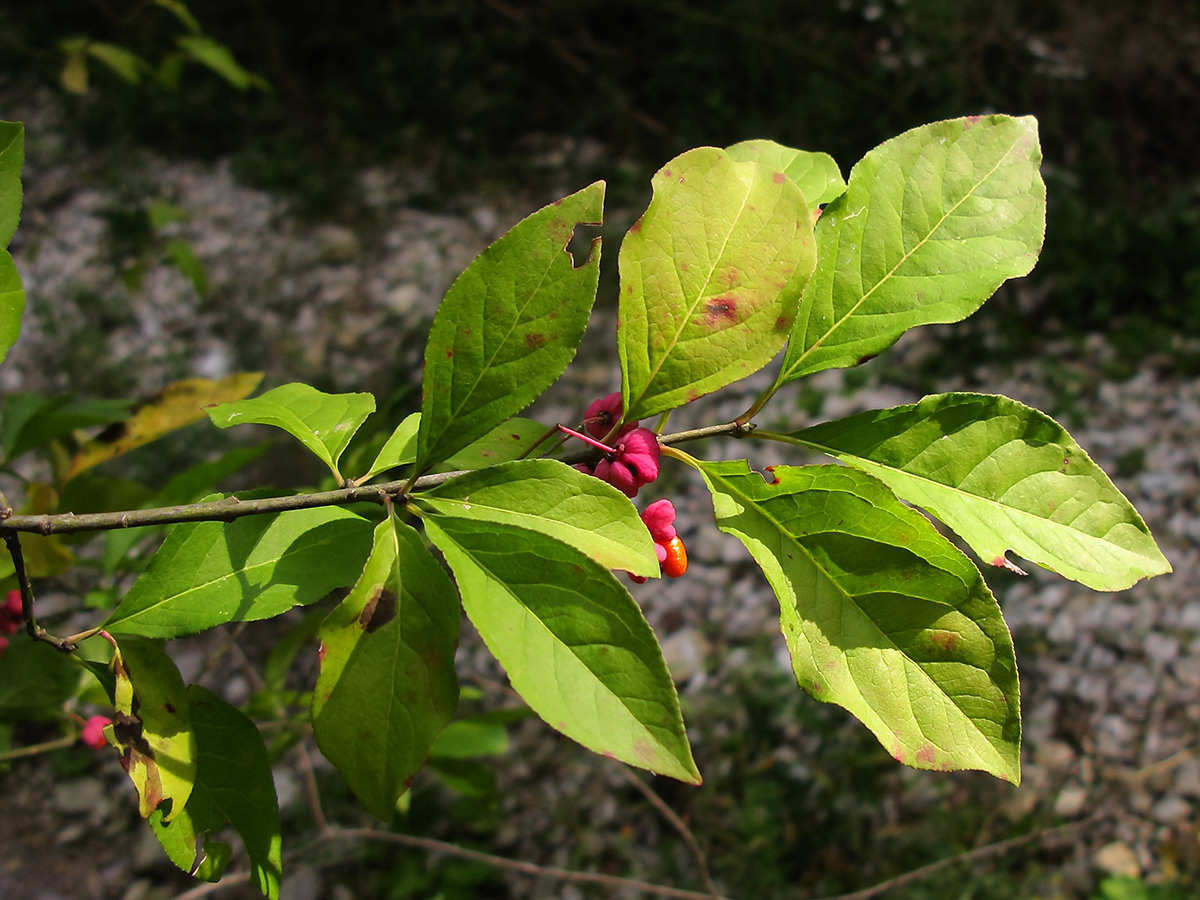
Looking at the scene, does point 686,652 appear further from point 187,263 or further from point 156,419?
point 156,419

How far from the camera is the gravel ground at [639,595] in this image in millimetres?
2543

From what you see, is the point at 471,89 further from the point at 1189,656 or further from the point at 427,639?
the point at 427,639

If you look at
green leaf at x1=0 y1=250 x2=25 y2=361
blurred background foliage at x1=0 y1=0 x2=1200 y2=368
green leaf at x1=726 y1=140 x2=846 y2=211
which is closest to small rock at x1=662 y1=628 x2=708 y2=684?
blurred background foliage at x1=0 y1=0 x2=1200 y2=368

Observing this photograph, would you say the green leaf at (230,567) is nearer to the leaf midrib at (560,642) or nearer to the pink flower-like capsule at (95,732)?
the leaf midrib at (560,642)

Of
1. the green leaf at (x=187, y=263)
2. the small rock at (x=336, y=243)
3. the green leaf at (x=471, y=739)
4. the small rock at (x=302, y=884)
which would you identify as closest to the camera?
the green leaf at (x=471, y=739)

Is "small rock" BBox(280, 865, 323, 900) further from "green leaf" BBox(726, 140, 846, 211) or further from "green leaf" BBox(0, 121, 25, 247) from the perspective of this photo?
"green leaf" BBox(726, 140, 846, 211)

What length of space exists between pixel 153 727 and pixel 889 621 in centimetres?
60

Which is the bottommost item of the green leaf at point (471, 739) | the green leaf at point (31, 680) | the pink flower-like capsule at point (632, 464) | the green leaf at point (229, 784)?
the green leaf at point (471, 739)

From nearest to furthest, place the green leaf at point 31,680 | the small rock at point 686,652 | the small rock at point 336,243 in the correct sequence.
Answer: the green leaf at point 31,680
the small rock at point 686,652
the small rock at point 336,243

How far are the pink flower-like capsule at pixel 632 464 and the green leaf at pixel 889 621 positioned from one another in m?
0.06

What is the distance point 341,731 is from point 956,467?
0.52 metres

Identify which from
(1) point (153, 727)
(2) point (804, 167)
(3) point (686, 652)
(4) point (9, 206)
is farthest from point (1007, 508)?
(3) point (686, 652)

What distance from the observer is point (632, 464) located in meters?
0.70

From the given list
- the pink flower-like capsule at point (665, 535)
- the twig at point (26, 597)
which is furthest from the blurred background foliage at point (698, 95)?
the twig at point (26, 597)
